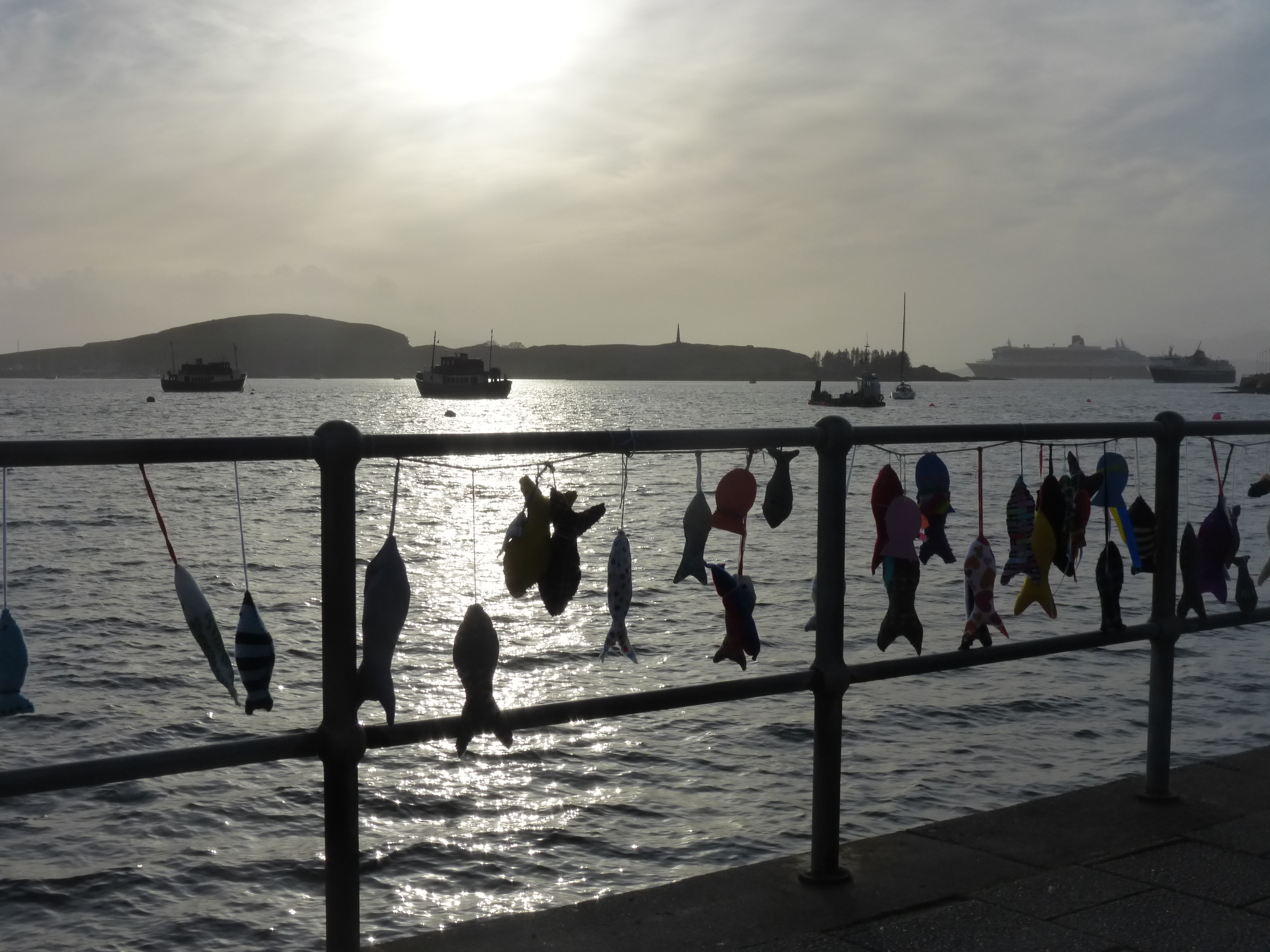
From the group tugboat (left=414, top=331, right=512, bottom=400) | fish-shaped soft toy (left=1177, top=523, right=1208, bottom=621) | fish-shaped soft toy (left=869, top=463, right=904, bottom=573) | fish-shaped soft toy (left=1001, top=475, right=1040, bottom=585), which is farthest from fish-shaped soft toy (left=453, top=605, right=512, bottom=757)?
tugboat (left=414, top=331, right=512, bottom=400)

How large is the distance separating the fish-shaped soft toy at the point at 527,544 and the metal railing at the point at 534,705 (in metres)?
0.17

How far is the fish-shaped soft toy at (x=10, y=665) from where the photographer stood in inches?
95.7

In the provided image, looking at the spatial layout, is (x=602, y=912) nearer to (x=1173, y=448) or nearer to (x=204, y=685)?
(x=1173, y=448)

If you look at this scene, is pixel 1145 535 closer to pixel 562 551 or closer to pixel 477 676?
pixel 562 551

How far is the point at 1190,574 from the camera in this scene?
414cm

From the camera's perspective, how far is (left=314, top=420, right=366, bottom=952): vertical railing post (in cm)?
257

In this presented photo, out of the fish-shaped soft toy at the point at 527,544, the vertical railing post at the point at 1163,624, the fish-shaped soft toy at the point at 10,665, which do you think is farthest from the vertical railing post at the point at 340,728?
the vertical railing post at the point at 1163,624

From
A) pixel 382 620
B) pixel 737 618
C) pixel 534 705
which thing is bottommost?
pixel 534 705

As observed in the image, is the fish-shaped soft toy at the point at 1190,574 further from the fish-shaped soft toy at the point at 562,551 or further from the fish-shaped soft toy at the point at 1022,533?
the fish-shaped soft toy at the point at 562,551

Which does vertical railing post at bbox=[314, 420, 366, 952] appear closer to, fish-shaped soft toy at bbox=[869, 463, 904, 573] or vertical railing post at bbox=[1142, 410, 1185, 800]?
fish-shaped soft toy at bbox=[869, 463, 904, 573]

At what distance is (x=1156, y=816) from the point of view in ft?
12.7

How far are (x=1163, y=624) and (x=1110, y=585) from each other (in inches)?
8.9

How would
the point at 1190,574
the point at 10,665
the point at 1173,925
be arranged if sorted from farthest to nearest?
the point at 1190,574, the point at 1173,925, the point at 10,665

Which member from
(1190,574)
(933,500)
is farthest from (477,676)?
(1190,574)
